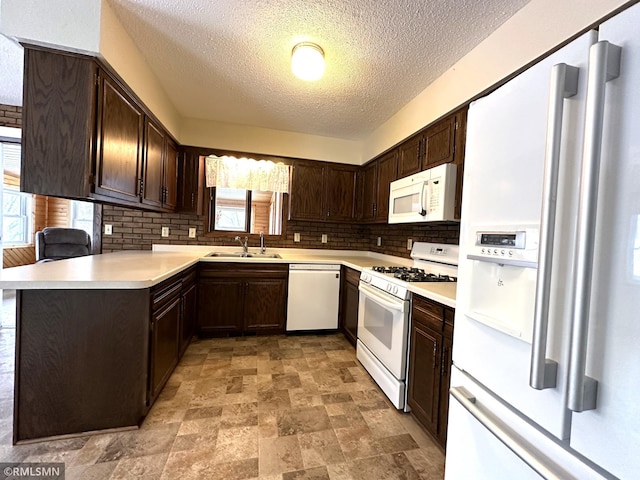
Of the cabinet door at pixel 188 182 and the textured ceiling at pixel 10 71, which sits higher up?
the textured ceiling at pixel 10 71

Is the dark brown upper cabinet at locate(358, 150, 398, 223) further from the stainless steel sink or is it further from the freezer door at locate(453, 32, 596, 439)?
the freezer door at locate(453, 32, 596, 439)

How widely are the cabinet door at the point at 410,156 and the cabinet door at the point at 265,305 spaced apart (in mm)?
1685

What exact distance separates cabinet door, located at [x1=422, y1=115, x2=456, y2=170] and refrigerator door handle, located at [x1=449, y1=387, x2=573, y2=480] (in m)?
1.55

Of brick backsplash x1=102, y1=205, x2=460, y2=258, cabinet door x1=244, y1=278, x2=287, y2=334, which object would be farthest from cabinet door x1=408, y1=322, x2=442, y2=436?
cabinet door x1=244, y1=278, x2=287, y2=334

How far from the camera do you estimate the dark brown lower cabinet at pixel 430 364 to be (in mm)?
1522

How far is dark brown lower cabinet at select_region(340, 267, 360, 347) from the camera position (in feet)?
9.33

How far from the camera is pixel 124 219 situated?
3172 mm

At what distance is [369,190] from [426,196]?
140cm

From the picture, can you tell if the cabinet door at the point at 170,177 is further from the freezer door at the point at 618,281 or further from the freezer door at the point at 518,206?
the freezer door at the point at 618,281

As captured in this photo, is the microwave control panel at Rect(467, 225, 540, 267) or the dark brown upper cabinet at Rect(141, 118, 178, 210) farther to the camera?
the dark brown upper cabinet at Rect(141, 118, 178, 210)

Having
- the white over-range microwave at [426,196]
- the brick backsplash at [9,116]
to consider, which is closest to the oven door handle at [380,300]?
the white over-range microwave at [426,196]

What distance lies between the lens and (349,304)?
9.91 ft

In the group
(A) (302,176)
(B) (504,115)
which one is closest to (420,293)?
(B) (504,115)

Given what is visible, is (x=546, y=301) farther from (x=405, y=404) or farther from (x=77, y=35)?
(x=77, y=35)
